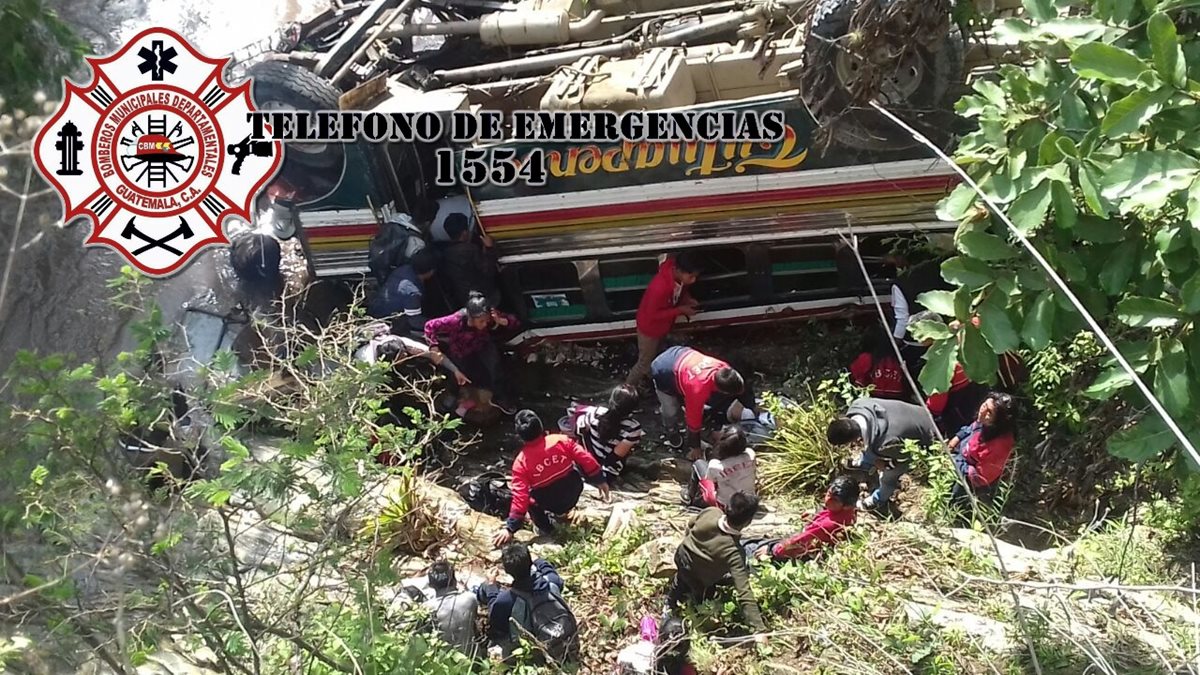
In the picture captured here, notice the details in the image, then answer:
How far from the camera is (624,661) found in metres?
4.13

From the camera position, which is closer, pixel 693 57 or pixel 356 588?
pixel 356 588

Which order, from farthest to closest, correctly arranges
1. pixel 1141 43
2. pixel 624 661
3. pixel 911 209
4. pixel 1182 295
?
pixel 911 209 < pixel 624 661 < pixel 1141 43 < pixel 1182 295

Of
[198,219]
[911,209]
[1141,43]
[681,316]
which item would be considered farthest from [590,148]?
[1141,43]

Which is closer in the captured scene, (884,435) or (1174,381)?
(1174,381)

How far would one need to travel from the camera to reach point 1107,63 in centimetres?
231

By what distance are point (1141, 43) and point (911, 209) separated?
2.94 m

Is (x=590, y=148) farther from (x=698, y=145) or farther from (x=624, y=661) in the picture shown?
(x=624, y=661)

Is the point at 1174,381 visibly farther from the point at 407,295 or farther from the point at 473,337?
the point at 407,295

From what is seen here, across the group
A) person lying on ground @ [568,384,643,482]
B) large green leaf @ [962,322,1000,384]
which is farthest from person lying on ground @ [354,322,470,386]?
large green leaf @ [962,322,1000,384]

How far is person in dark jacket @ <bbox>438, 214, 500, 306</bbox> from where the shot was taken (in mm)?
6148

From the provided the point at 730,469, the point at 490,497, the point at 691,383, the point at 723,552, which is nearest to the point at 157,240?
the point at 490,497

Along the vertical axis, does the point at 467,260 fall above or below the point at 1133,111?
below

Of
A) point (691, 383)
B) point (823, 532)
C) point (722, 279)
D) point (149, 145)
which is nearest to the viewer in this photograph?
point (823, 532)

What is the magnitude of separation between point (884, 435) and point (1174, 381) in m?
2.32
